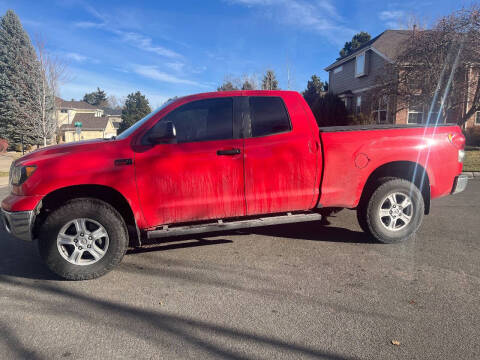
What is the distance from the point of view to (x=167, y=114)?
12.9 feet

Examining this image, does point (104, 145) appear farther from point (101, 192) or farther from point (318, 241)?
point (318, 241)

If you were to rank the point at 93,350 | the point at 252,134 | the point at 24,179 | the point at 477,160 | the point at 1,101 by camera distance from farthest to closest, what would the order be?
the point at 1,101
the point at 477,160
the point at 252,134
the point at 24,179
the point at 93,350

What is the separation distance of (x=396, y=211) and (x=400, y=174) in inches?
20.2

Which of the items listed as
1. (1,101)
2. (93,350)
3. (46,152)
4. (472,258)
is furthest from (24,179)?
(1,101)

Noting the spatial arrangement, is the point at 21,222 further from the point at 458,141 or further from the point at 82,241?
the point at 458,141

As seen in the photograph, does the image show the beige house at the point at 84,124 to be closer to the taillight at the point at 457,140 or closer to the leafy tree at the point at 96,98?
the leafy tree at the point at 96,98

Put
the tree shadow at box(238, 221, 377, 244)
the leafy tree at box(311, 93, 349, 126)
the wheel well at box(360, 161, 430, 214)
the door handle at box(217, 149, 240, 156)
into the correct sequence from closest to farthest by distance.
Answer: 1. the door handle at box(217, 149, 240, 156)
2. the wheel well at box(360, 161, 430, 214)
3. the tree shadow at box(238, 221, 377, 244)
4. the leafy tree at box(311, 93, 349, 126)

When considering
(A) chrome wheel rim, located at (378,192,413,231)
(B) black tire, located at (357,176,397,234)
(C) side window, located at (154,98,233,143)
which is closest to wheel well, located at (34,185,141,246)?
(C) side window, located at (154,98,233,143)

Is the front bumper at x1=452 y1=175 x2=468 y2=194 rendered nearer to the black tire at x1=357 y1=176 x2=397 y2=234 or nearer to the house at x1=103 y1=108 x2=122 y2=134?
the black tire at x1=357 y1=176 x2=397 y2=234

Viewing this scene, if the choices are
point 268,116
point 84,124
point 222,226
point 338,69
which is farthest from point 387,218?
point 84,124

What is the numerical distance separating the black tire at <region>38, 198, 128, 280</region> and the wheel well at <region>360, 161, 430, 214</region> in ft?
10.3

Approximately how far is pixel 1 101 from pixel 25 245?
30.5 m

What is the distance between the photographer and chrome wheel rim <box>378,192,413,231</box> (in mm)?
4492

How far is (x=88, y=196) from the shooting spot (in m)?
3.73
